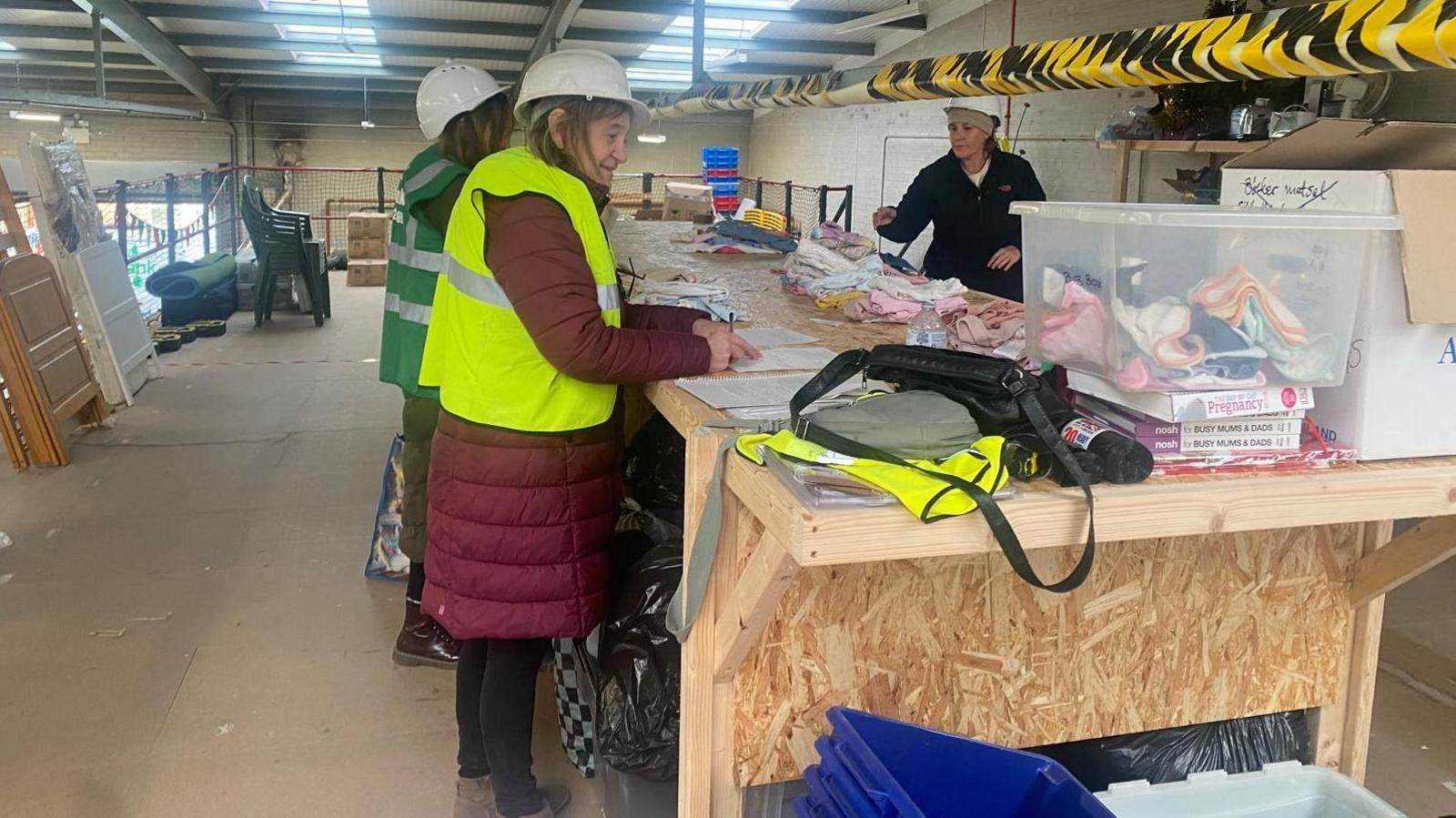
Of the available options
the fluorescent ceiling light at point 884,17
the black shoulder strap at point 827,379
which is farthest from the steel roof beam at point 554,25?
the black shoulder strap at point 827,379

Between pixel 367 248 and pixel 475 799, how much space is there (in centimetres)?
997

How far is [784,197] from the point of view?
14.8 meters

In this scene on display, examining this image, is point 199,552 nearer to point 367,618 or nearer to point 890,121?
point 367,618

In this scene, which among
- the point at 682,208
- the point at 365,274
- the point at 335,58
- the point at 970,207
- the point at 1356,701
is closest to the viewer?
the point at 1356,701

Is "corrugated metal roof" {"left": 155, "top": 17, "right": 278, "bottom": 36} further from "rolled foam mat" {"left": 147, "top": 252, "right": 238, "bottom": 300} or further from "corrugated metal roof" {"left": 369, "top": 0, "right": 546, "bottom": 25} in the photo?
"rolled foam mat" {"left": 147, "top": 252, "right": 238, "bottom": 300}

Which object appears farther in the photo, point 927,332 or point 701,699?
point 927,332

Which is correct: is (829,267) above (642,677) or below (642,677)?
above

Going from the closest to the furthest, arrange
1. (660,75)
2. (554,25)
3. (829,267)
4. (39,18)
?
(829,267) < (554,25) < (39,18) < (660,75)

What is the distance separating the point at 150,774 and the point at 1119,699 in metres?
2.18

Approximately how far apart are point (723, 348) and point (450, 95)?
130 cm

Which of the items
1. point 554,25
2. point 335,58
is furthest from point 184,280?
point 335,58

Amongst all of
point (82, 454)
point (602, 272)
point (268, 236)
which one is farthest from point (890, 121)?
point (602, 272)

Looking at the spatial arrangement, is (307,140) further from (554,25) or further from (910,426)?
(910,426)

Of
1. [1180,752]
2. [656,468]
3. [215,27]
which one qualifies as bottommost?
[1180,752]
